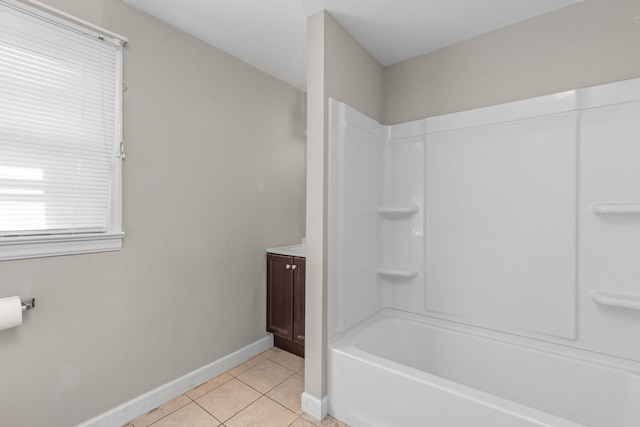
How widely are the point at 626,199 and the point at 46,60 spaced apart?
120 inches

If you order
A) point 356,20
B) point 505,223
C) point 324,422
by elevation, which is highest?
point 356,20

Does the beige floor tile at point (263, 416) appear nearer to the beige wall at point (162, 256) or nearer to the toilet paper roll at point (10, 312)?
the beige wall at point (162, 256)

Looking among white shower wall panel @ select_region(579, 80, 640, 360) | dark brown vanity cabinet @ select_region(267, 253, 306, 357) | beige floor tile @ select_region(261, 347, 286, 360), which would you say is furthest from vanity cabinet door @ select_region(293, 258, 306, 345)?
white shower wall panel @ select_region(579, 80, 640, 360)

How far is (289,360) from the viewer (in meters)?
2.45

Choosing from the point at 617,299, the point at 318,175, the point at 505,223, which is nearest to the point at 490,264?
the point at 505,223

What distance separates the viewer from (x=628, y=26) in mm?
1601

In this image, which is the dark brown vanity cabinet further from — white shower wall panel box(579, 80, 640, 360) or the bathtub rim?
white shower wall panel box(579, 80, 640, 360)

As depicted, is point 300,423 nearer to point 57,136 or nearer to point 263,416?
point 263,416

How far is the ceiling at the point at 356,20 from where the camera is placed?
174 cm

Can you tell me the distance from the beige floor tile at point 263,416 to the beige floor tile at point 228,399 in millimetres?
49

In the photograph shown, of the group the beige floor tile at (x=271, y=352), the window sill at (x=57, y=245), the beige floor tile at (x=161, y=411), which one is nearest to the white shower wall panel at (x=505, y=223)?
the beige floor tile at (x=271, y=352)

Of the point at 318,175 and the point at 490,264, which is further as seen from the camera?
the point at 490,264

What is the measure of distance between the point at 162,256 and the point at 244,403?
3.52 feet

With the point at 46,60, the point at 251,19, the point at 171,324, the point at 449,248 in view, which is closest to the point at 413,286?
the point at 449,248
